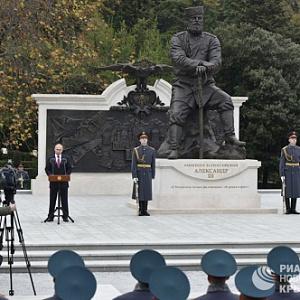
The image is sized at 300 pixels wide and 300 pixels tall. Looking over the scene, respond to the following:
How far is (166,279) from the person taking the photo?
490 cm

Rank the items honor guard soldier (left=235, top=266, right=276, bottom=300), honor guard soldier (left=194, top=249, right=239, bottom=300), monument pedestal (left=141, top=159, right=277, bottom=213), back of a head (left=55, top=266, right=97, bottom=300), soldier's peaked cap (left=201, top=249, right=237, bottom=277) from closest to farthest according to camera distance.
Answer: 1. honor guard soldier (left=235, top=266, right=276, bottom=300)
2. back of a head (left=55, top=266, right=97, bottom=300)
3. honor guard soldier (left=194, top=249, right=239, bottom=300)
4. soldier's peaked cap (left=201, top=249, right=237, bottom=277)
5. monument pedestal (left=141, top=159, right=277, bottom=213)

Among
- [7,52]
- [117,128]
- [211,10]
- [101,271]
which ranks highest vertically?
[211,10]

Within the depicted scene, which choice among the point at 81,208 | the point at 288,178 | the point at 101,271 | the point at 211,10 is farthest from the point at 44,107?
the point at 211,10

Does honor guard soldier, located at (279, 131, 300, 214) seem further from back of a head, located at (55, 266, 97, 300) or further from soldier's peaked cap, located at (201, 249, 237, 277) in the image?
back of a head, located at (55, 266, 97, 300)

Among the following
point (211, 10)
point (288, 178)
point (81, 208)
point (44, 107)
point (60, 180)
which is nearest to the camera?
point (60, 180)

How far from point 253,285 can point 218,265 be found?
61 cm

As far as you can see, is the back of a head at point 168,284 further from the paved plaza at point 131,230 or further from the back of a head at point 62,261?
the paved plaza at point 131,230

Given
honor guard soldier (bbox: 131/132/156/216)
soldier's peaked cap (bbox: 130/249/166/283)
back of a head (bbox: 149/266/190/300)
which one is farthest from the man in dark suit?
back of a head (bbox: 149/266/190/300)

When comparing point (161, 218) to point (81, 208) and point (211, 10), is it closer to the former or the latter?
point (81, 208)

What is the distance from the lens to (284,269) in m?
5.59

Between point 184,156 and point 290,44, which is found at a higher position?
point 290,44

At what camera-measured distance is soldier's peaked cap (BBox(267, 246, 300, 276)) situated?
5.57m

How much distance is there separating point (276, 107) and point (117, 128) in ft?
43.6

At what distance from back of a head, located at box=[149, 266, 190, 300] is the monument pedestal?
12.8 metres
